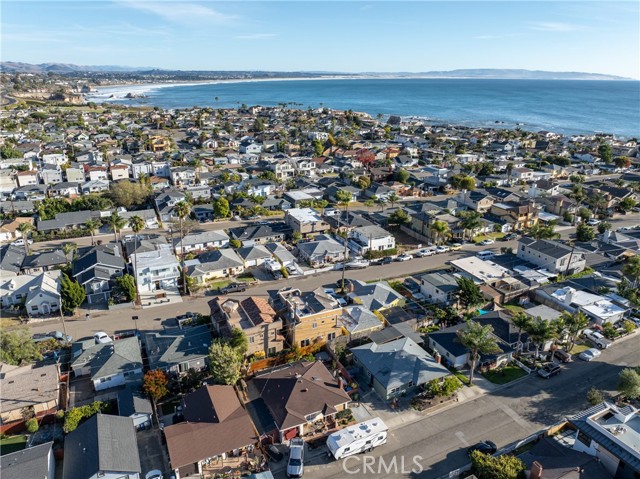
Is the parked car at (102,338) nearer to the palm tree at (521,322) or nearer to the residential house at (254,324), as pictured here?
the residential house at (254,324)

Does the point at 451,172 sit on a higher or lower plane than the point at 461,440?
higher

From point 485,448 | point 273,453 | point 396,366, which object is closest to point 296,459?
point 273,453

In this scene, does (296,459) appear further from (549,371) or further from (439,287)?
(439,287)

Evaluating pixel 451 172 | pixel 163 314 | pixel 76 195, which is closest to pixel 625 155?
pixel 451 172

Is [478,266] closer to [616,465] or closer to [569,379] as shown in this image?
[569,379]

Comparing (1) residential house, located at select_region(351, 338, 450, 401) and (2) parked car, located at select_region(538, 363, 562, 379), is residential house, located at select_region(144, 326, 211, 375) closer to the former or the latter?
(1) residential house, located at select_region(351, 338, 450, 401)

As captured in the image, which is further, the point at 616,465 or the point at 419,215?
the point at 419,215

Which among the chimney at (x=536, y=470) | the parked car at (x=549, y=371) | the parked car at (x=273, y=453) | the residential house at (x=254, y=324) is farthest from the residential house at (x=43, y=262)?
the parked car at (x=549, y=371)

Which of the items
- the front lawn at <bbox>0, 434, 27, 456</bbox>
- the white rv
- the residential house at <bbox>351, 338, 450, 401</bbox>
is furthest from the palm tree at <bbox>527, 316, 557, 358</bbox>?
the front lawn at <bbox>0, 434, 27, 456</bbox>
